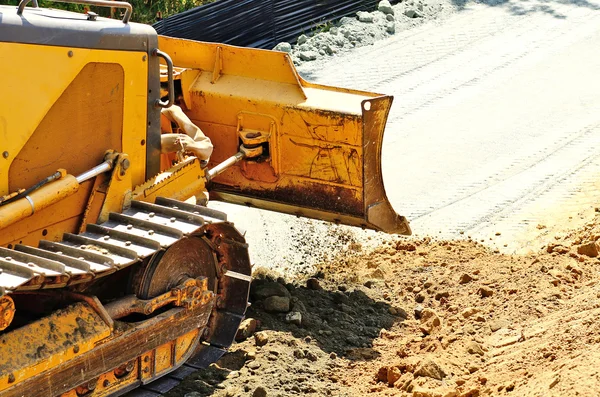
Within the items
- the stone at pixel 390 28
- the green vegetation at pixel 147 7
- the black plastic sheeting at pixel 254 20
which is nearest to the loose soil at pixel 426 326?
the black plastic sheeting at pixel 254 20

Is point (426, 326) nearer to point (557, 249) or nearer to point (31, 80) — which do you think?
point (557, 249)

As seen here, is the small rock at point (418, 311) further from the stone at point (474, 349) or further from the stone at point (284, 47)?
the stone at point (284, 47)

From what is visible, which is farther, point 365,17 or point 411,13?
point 411,13

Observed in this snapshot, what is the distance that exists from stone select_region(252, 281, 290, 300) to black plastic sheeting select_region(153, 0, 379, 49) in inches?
241

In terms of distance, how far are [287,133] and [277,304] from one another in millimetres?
1291

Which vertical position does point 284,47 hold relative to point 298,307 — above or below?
above

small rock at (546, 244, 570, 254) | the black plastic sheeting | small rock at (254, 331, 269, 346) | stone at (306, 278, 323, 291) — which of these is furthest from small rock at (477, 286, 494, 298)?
the black plastic sheeting

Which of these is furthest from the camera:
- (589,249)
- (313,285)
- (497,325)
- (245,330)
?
→ (589,249)

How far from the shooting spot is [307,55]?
1336 cm

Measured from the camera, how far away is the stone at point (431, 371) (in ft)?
21.0

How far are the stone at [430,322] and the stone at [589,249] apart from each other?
4.70 ft

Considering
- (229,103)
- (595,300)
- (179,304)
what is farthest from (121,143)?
(595,300)

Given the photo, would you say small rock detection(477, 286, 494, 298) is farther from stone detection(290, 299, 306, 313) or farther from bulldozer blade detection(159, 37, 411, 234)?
stone detection(290, 299, 306, 313)

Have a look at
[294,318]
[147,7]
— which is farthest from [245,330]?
[147,7]
